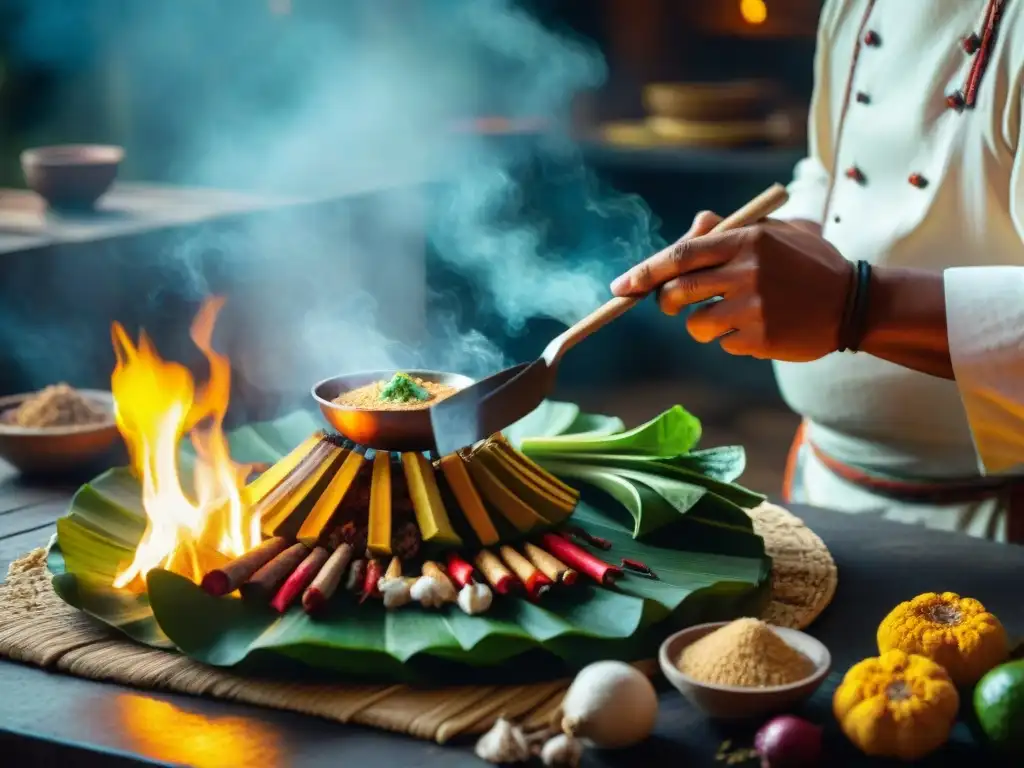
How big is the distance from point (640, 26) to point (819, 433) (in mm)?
3327

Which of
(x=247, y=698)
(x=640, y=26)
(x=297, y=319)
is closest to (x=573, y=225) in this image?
(x=640, y=26)

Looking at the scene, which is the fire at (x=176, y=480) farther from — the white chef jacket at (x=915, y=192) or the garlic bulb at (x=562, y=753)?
the white chef jacket at (x=915, y=192)

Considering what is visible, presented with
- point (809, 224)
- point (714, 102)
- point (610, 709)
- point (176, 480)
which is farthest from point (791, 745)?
point (714, 102)

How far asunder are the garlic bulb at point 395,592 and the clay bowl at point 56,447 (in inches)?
39.6

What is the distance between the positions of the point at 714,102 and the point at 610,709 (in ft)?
11.6

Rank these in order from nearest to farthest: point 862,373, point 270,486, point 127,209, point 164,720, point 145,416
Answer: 1. point 164,720
2. point 270,486
3. point 145,416
4. point 862,373
5. point 127,209

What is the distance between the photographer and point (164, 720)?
4.53 feet

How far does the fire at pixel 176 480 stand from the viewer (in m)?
1.69

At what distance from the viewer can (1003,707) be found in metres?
1.28

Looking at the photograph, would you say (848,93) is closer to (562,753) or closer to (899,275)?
(899,275)

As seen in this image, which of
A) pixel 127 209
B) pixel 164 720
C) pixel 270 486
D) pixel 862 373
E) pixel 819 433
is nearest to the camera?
pixel 164 720

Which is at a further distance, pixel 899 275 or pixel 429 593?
pixel 899 275

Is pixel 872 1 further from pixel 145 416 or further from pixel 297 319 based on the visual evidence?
pixel 297 319

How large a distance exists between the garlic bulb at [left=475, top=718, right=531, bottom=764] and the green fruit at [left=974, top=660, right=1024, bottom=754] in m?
0.49
